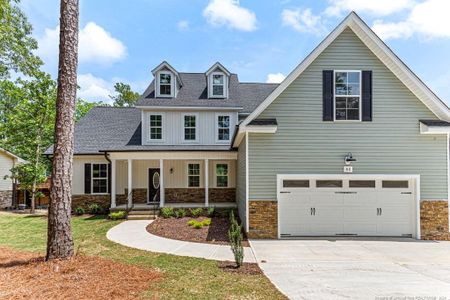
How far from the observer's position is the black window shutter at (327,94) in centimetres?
1016

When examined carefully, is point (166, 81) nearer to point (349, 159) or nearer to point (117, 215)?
point (117, 215)

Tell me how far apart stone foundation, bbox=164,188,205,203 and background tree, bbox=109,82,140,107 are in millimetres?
26953

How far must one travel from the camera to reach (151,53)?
719 inches

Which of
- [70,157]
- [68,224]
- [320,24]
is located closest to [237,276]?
[68,224]

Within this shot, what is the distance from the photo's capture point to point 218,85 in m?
Result: 16.6

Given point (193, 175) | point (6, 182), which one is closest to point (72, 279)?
point (193, 175)

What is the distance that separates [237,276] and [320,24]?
10.4 metres

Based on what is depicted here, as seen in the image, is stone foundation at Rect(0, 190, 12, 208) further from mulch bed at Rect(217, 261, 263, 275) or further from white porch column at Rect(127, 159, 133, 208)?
mulch bed at Rect(217, 261, 263, 275)

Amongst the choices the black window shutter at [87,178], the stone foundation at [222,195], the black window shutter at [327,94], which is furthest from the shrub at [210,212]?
the black window shutter at [87,178]

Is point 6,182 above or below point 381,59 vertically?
below

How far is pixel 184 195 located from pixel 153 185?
1.89m

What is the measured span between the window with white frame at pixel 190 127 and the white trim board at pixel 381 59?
22.2 feet

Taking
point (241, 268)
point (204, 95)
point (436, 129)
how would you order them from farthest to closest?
point (204, 95) → point (436, 129) → point (241, 268)

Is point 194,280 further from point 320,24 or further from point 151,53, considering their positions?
point 151,53
